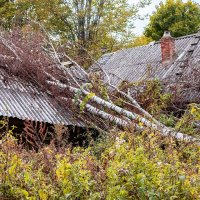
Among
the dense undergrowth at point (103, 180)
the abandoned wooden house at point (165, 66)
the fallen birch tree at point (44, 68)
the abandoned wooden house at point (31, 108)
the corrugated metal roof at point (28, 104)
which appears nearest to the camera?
the dense undergrowth at point (103, 180)

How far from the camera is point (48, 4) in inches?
1211

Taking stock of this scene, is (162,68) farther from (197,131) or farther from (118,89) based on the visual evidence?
(197,131)

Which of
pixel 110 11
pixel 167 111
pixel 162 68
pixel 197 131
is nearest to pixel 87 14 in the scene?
pixel 110 11

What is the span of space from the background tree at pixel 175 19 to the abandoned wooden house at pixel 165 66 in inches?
538

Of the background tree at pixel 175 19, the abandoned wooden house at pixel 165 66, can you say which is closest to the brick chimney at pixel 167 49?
the abandoned wooden house at pixel 165 66

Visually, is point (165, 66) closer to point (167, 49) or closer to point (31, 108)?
point (167, 49)

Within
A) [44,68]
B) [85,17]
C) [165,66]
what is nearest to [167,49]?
[165,66]

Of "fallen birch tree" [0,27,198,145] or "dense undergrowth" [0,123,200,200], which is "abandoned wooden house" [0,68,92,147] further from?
"dense undergrowth" [0,123,200,200]

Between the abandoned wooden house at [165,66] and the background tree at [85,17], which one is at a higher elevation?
the background tree at [85,17]

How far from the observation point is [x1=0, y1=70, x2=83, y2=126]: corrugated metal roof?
1235 centimetres

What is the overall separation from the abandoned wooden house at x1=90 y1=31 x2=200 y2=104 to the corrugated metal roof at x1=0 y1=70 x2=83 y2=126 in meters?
1.84

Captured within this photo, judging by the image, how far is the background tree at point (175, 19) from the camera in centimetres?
3594

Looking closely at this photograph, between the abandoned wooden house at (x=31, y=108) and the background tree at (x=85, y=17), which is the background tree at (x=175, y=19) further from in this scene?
the abandoned wooden house at (x=31, y=108)

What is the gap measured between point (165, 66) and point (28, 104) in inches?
273
